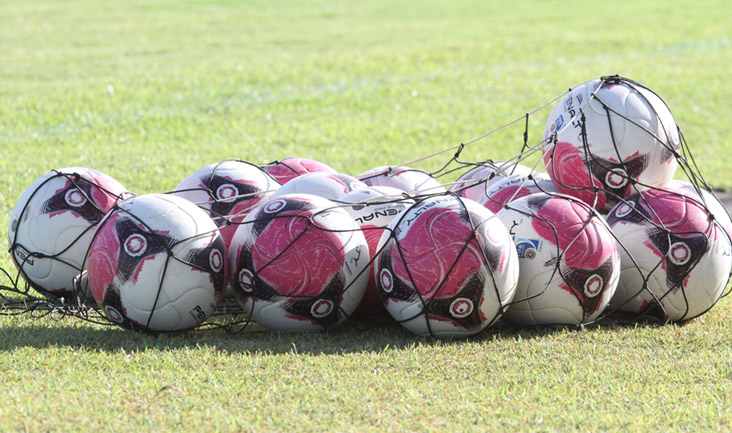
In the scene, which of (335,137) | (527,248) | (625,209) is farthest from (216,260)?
(335,137)

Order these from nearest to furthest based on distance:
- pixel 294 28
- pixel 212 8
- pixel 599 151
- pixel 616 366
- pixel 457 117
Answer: pixel 616 366 → pixel 599 151 → pixel 457 117 → pixel 294 28 → pixel 212 8

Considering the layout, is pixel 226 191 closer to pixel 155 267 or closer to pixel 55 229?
pixel 55 229

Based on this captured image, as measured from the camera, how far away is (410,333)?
17.9 feet

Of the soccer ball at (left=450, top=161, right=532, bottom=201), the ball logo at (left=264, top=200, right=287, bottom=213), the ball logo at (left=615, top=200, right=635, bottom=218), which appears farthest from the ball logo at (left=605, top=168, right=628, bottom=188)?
the ball logo at (left=264, top=200, right=287, bottom=213)

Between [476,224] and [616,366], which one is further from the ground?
[476,224]

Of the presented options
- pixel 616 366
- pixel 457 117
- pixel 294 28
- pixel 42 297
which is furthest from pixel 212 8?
pixel 616 366

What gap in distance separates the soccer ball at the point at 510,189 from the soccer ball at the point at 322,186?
3.10 ft

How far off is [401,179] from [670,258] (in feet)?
6.84

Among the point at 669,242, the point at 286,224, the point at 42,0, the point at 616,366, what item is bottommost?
the point at 616,366

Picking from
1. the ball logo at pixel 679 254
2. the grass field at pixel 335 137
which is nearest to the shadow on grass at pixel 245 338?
the grass field at pixel 335 137

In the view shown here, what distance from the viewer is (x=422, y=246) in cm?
513

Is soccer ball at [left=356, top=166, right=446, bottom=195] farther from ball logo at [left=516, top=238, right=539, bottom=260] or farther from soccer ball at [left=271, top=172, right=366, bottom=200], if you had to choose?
ball logo at [left=516, top=238, right=539, bottom=260]

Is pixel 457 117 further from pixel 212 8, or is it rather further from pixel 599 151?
pixel 212 8

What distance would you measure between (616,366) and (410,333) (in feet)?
4.32
